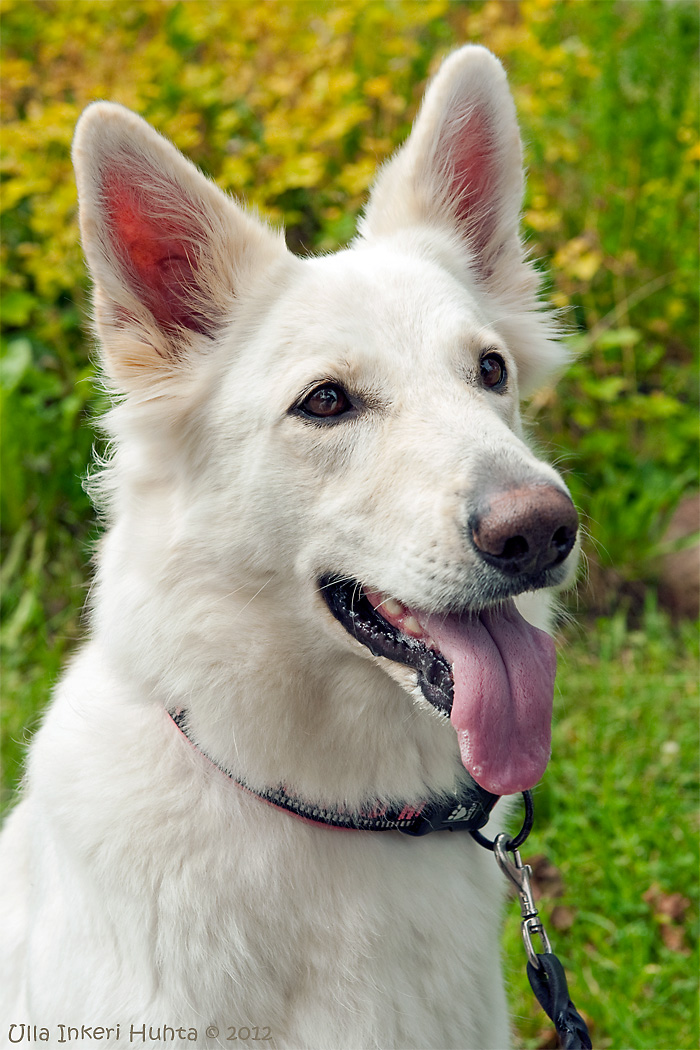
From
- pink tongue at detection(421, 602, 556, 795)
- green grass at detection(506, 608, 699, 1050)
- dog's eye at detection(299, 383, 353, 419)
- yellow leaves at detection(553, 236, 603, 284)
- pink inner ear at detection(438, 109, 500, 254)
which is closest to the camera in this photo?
pink tongue at detection(421, 602, 556, 795)

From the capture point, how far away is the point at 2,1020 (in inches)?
92.7

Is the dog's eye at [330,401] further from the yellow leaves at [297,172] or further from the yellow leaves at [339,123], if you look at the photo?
the yellow leaves at [339,123]

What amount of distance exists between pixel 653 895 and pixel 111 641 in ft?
7.86

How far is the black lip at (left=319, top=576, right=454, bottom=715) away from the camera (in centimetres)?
195

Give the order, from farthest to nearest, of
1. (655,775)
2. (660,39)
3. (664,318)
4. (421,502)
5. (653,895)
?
1. (660,39)
2. (664,318)
3. (655,775)
4. (653,895)
5. (421,502)

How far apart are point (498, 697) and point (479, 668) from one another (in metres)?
0.08

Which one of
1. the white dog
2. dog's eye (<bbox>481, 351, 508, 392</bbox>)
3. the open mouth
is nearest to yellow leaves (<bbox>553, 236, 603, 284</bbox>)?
the white dog

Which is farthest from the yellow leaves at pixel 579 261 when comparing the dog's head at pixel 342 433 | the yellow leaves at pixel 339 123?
the dog's head at pixel 342 433

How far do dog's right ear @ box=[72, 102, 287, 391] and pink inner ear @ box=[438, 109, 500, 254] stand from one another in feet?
2.06

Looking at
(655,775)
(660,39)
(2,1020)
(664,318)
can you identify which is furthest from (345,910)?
(660,39)

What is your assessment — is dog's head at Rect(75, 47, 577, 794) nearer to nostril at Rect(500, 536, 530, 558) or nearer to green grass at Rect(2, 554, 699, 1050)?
nostril at Rect(500, 536, 530, 558)

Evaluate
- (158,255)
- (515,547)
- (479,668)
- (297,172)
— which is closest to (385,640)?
(479,668)

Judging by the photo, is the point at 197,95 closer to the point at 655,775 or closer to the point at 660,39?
the point at 660,39

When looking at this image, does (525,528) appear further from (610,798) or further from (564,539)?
(610,798)
